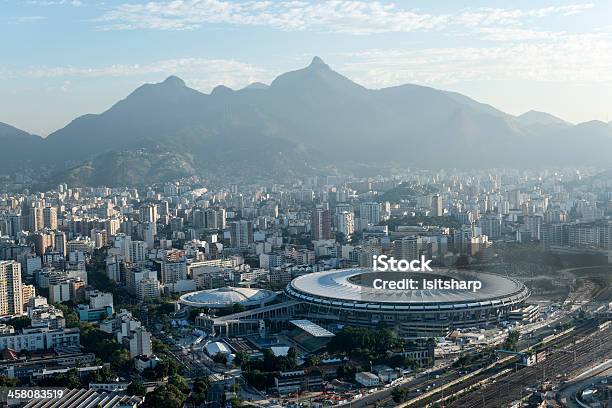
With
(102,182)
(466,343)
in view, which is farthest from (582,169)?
(466,343)

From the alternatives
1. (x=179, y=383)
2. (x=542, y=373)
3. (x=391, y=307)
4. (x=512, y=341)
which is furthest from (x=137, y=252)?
(x=542, y=373)

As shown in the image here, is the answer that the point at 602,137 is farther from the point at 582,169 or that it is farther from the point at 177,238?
the point at 177,238

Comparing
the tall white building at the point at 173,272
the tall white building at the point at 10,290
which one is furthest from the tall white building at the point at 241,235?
the tall white building at the point at 10,290

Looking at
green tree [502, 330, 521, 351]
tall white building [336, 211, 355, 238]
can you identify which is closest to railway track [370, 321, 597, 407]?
green tree [502, 330, 521, 351]

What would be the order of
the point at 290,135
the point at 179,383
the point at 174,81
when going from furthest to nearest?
the point at 174,81 → the point at 290,135 → the point at 179,383

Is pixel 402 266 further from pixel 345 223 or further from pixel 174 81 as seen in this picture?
pixel 174 81

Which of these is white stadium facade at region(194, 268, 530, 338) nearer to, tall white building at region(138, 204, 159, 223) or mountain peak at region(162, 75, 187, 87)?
tall white building at region(138, 204, 159, 223)
